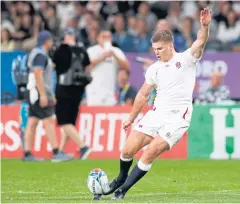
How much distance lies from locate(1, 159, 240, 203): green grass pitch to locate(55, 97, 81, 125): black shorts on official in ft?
2.80

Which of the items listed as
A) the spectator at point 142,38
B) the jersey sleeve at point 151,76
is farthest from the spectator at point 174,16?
the jersey sleeve at point 151,76

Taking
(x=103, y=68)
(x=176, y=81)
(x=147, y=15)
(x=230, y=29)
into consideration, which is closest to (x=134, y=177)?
(x=176, y=81)

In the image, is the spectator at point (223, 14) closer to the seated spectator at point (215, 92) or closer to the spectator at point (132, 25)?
the spectator at point (132, 25)

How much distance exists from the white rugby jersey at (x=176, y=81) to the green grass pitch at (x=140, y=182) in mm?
1205

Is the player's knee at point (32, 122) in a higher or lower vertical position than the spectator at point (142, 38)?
lower

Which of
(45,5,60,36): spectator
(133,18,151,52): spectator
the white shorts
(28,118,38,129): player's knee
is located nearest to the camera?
the white shorts

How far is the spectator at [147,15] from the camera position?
25597 millimetres

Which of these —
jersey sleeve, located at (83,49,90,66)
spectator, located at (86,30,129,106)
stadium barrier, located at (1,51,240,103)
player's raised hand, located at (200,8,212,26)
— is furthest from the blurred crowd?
player's raised hand, located at (200,8,212,26)

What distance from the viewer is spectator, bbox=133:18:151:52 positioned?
2445cm

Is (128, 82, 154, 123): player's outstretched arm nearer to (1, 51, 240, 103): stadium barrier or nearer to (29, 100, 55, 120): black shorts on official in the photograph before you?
(29, 100, 55, 120): black shorts on official

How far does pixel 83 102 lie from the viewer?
73.3ft

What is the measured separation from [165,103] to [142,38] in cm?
1195

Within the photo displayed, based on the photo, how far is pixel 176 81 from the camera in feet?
42.2

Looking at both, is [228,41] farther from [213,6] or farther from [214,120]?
[214,120]
